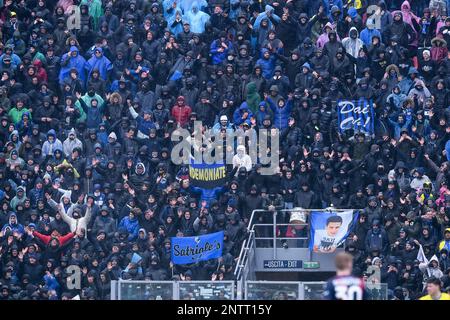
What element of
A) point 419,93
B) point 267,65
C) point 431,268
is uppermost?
point 267,65

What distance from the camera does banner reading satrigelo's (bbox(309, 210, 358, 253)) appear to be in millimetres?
28828

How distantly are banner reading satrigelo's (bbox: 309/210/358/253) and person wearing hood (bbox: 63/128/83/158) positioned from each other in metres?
5.41

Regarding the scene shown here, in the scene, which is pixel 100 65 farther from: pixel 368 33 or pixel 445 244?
pixel 445 244

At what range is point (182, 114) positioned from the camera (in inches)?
1241

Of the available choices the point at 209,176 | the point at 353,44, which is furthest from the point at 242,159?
the point at 353,44

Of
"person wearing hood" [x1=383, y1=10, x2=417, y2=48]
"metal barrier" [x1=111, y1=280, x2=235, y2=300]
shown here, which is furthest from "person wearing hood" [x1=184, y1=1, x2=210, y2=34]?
"metal barrier" [x1=111, y1=280, x2=235, y2=300]

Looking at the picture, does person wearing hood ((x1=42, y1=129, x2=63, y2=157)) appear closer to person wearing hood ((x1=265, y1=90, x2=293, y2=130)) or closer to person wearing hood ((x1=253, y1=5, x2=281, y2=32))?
person wearing hood ((x1=265, y1=90, x2=293, y2=130))

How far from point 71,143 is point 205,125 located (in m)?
2.77

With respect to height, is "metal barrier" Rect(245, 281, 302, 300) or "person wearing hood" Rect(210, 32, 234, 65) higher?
"person wearing hood" Rect(210, 32, 234, 65)

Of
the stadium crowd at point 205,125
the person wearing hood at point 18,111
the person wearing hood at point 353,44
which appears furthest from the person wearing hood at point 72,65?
the person wearing hood at point 353,44

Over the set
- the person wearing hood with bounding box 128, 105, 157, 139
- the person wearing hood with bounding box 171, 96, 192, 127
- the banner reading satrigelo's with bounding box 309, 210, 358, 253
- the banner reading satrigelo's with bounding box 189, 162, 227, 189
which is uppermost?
the person wearing hood with bounding box 171, 96, 192, 127

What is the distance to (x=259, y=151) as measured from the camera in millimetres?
30234

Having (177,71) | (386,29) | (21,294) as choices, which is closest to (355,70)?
(386,29)

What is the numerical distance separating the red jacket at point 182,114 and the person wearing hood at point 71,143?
6.63 ft
